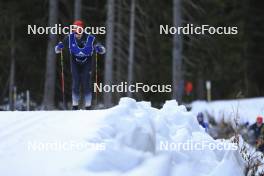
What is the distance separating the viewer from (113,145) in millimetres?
6762

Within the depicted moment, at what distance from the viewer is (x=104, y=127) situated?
717cm

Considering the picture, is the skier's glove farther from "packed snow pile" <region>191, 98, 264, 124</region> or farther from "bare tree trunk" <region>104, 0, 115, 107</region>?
"bare tree trunk" <region>104, 0, 115, 107</region>

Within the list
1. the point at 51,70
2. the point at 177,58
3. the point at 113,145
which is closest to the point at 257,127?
the point at 177,58

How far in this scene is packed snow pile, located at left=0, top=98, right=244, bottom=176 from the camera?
251 inches

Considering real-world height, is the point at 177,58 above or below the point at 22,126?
above

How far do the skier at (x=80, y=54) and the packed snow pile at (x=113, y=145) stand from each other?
317cm

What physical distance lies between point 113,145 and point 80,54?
5.09 metres

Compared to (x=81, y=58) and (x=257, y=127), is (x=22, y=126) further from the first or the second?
(x=257, y=127)

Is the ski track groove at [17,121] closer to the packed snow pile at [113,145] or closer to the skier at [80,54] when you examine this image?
the packed snow pile at [113,145]

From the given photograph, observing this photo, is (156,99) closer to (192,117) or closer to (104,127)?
(192,117)

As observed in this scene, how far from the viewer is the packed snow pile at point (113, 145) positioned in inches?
251

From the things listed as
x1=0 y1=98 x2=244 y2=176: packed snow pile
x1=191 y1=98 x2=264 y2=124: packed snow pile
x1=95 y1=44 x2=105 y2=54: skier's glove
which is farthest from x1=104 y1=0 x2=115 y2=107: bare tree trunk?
x1=0 y1=98 x2=244 y2=176: packed snow pile

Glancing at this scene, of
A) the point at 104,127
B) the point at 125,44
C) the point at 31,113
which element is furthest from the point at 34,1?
the point at 104,127

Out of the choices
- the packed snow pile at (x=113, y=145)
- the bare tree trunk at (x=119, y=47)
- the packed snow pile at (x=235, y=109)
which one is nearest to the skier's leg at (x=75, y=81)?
the packed snow pile at (x=113, y=145)
